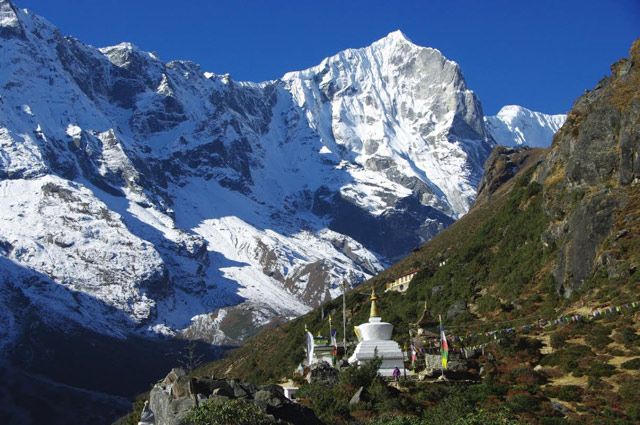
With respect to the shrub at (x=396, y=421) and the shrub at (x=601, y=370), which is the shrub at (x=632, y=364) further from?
the shrub at (x=396, y=421)

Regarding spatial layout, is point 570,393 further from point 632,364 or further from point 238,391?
point 238,391

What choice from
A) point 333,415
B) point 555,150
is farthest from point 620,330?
point 555,150

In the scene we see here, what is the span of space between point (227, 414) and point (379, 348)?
60.9 ft

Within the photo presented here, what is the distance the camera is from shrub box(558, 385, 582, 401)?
42906 millimetres

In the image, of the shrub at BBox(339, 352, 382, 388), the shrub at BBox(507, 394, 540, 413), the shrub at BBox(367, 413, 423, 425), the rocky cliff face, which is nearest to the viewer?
the shrub at BBox(367, 413, 423, 425)

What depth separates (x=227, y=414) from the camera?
29.6 metres

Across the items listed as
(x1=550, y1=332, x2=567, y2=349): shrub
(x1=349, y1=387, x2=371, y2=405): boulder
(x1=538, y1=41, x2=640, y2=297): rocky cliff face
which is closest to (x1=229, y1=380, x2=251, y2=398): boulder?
(x1=349, y1=387, x2=371, y2=405): boulder

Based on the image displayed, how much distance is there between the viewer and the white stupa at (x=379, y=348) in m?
46.1

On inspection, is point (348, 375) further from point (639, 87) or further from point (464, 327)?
point (639, 87)

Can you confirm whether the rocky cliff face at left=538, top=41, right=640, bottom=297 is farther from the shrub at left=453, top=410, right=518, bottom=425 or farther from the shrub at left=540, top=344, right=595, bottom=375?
the shrub at left=453, top=410, right=518, bottom=425

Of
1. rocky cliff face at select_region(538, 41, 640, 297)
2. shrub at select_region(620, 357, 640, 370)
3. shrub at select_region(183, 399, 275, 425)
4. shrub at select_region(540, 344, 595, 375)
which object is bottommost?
shrub at select_region(183, 399, 275, 425)

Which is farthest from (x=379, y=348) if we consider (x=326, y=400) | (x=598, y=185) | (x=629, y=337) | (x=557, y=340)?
(x=598, y=185)

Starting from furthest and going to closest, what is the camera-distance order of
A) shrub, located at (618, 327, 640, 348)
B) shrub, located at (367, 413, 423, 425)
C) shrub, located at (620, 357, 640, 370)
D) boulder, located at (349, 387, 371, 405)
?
shrub, located at (618, 327, 640, 348) → shrub, located at (620, 357, 640, 370) → boulder, located at (349, 387, 371, 405) → shrub, located at (367, 413, 423, 425)

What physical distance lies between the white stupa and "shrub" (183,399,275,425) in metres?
15.4
